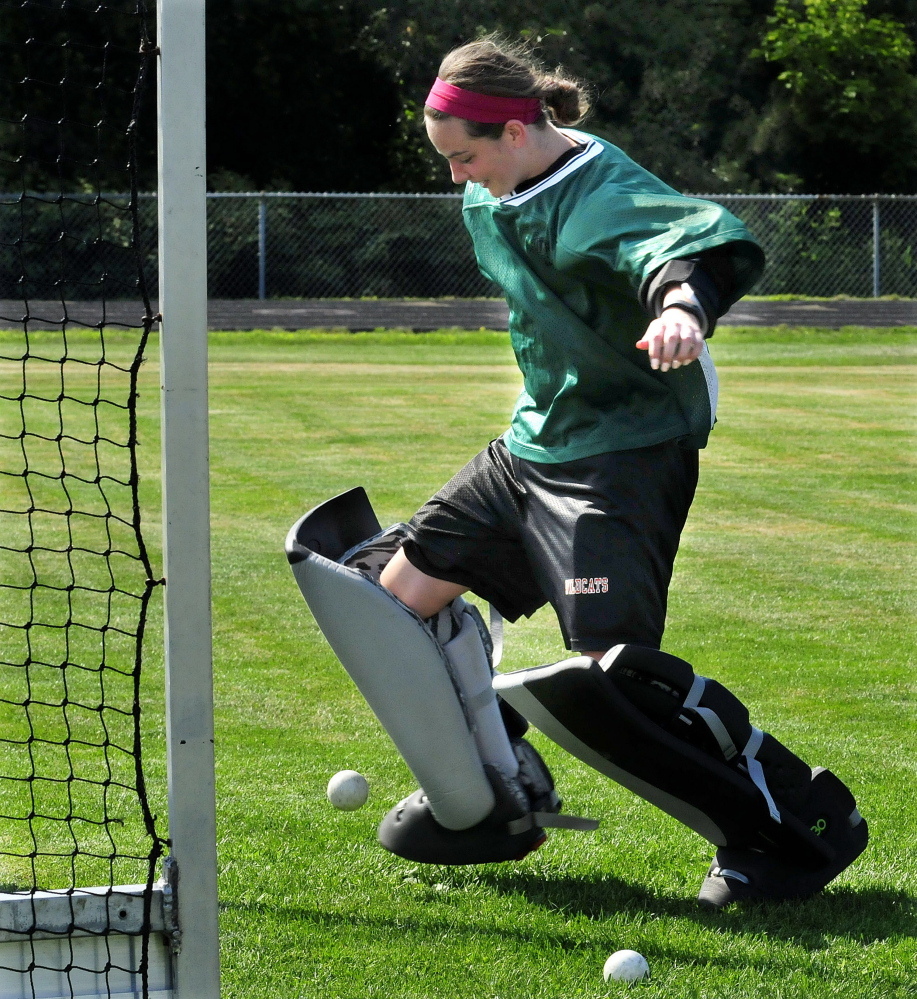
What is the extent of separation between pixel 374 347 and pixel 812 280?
784cm

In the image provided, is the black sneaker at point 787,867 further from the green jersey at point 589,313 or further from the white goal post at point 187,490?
the white goal post at point 187,490

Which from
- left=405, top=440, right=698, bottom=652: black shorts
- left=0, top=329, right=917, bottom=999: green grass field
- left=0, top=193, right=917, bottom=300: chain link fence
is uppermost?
left=405, top=440, right=698, bottom=652: black shorts

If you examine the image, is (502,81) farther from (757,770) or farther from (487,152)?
(757,770)

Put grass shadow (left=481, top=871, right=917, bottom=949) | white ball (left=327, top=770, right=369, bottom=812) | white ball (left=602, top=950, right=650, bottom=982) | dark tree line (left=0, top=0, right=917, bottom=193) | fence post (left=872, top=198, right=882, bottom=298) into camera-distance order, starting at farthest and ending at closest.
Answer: dark tree line (left=0, top=0, right=917, bottom=193), fence post (left=872, top=198, right=882, bottom=298), white ball (left=327, top=770, right=369, bottom=812), grass shadow (left=481, top=871, right=917, bottom=949), white ball (left=602, top=950, right=650, bottom=982)

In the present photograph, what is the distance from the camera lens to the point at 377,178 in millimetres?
29016

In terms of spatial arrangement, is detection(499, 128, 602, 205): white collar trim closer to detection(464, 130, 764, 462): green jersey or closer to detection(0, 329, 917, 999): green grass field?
detection(464, 130, 764, 462): green jersey

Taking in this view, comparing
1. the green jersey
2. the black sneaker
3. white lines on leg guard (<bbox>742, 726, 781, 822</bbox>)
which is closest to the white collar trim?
the green jersey

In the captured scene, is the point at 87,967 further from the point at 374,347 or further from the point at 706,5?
the point at 706,5

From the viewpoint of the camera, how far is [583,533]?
3.14 m

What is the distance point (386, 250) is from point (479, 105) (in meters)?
19.1

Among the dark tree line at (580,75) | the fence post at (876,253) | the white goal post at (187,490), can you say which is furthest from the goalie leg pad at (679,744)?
the dark tree line at (580,75)

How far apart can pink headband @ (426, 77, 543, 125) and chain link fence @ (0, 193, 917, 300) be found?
18.4m

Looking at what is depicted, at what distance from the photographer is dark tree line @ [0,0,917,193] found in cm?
2750

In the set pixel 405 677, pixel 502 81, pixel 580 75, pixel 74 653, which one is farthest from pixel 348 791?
pixel 580 75
